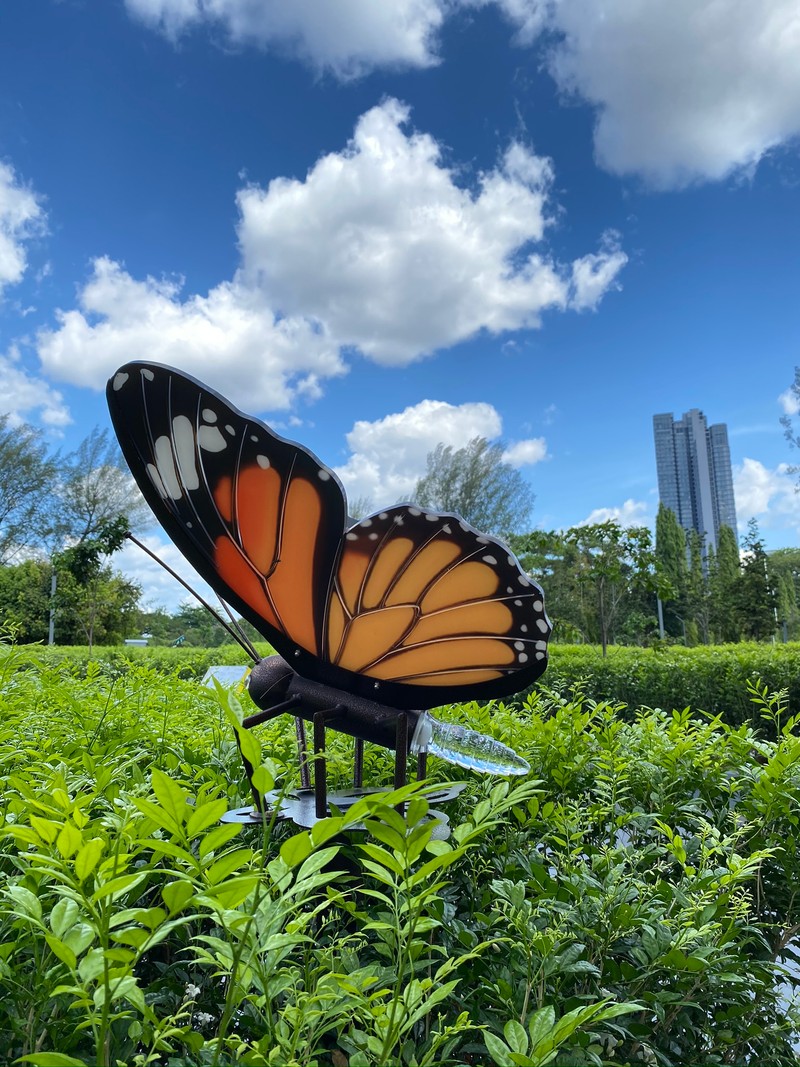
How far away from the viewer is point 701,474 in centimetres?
7431

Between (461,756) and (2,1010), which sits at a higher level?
(461,756)

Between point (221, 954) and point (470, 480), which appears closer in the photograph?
point (221, 954)

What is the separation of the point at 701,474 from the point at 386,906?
80.1 m

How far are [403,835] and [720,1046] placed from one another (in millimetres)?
1056

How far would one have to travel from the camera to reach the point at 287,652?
1693 millimetres

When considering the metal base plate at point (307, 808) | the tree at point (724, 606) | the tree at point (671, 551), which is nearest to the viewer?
the metal base plate at point (307, 808)

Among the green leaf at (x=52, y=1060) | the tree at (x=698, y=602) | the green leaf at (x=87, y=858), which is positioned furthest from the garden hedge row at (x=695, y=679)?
the tree at (x=698, y=602)

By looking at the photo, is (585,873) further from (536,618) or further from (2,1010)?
(2,1010)

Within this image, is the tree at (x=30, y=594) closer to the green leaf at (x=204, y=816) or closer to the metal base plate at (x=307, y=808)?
the metal base plate at (x=307, y=808)

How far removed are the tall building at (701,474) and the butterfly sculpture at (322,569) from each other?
254 ft

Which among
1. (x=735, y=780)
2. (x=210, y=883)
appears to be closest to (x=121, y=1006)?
(x=210, y=883)

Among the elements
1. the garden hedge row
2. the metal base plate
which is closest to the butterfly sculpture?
the metal base plate

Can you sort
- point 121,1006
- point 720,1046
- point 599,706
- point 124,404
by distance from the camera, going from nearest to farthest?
point 121,1006
point 720,1046
point 124,404
point 599,706

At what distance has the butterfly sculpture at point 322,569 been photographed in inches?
61.9
